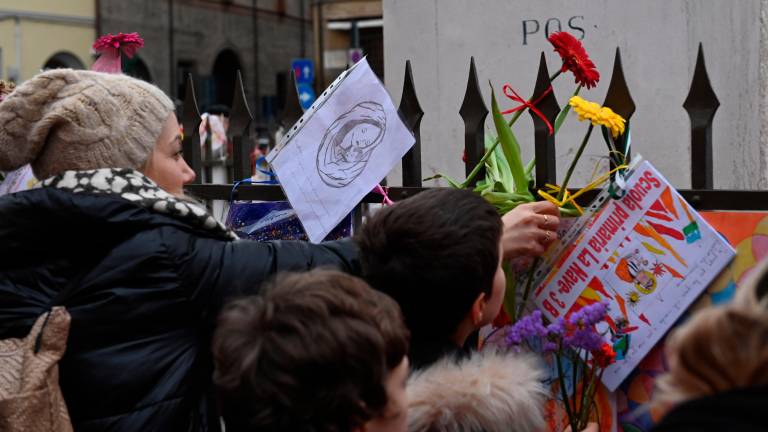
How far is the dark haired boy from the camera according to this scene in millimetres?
1899

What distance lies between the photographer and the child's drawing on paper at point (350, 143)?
8.41ft

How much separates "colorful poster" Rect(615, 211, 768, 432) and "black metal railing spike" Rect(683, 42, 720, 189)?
8.2 inches

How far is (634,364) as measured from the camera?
7.00 feet

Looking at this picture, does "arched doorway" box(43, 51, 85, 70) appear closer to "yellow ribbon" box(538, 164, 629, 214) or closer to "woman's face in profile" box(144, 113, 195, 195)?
"woman's face in profile" box(144, 113, 195, 195)

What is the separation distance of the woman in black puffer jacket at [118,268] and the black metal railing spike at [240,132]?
1.16m

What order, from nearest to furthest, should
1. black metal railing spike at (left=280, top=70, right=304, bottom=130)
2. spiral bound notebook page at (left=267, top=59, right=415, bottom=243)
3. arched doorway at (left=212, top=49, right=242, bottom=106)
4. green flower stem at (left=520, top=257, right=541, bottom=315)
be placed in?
green flower stem at (left=520, top=257, right=541, bottom=315)
spiral bound notebook page at (left=267, top=59, right=415, bottom=243)
black metal railing spike at (left=280, top=70, right=304, bottom=130)
arched doorway at (left=212, top=49, right=242, bottom=106)

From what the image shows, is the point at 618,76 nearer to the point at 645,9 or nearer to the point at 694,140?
the point at 694,140

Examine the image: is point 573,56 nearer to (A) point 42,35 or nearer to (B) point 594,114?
(B) point 594,114

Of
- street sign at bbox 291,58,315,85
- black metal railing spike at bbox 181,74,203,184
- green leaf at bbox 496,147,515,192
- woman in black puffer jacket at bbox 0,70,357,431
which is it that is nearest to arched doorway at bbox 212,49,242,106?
street sign at bbox 291,58,315,85

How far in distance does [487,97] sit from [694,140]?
1.67m

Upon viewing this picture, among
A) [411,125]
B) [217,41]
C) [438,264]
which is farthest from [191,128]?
[217,41]

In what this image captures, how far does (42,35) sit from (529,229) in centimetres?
2520

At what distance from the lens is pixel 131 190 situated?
204cm

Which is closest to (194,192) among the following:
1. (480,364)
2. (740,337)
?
(480,364)
